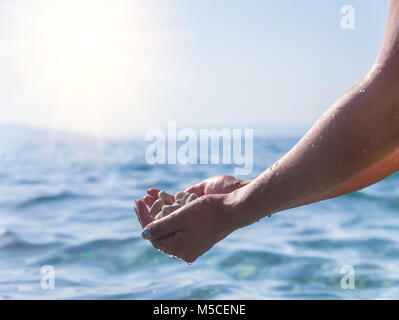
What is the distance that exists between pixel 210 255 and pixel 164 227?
3260 mm

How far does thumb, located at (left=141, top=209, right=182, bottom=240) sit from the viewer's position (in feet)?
5.81

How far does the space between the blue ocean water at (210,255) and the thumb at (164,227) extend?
2182 mm

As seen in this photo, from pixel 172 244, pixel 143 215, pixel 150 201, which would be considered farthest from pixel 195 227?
pixel 150 201

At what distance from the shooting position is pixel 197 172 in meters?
11.8

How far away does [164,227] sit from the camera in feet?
5.83

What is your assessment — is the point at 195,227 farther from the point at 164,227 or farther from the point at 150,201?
the point at 150,201

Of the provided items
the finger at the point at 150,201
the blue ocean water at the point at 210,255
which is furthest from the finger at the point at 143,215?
the blue ocean water at the point at 210,255

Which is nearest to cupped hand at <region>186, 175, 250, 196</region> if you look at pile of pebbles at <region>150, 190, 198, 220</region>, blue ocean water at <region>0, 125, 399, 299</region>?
pile of pebbles at <region>150, 190, 198, 220</region>

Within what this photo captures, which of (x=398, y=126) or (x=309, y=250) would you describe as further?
(x=309, y=250)

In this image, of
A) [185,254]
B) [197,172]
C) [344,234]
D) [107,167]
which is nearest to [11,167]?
[107,167]

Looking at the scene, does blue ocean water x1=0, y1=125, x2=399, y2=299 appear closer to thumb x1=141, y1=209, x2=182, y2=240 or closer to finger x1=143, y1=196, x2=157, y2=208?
finger x1=143, y1=196, x2=157, y2=208

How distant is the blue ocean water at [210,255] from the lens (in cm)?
408

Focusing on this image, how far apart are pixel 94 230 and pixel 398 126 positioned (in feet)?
15.7
